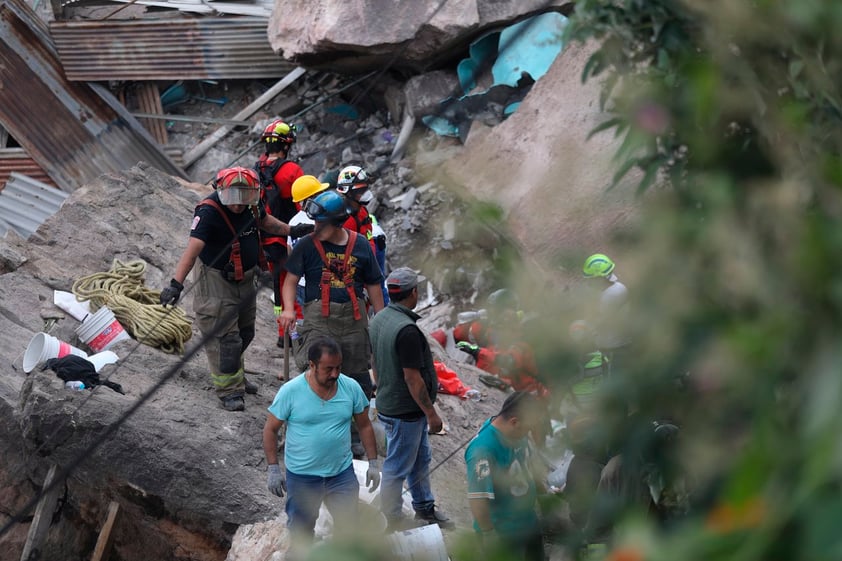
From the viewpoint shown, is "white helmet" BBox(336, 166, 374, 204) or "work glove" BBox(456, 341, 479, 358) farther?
"work glove" BBox(456, 341, 479, 358)

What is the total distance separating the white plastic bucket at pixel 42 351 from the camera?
716cm

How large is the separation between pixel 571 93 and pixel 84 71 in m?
8.14

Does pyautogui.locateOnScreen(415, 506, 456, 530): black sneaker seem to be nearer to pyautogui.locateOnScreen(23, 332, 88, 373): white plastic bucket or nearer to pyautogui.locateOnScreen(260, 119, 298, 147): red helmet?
pyautogui.locateOnScreen(23, 332, 88, 373): white plastic bucket

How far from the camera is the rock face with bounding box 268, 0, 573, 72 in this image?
1329 centimetres

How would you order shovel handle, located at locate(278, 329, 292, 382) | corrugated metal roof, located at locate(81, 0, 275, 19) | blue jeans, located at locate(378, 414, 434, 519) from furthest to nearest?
1. corrugated metal roof, located at locate(81, 0, 275, 19)
2. shovel handle, located at locate(278, 329, 292, 382)
3. blue jeans, located at locate(378, 414, 434, 519)

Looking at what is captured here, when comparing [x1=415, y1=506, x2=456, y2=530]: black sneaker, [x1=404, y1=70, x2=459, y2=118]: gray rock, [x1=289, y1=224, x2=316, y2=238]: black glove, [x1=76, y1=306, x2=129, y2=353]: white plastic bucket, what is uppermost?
[x1=289, y1=224, x2=316, y2=238]: black glove

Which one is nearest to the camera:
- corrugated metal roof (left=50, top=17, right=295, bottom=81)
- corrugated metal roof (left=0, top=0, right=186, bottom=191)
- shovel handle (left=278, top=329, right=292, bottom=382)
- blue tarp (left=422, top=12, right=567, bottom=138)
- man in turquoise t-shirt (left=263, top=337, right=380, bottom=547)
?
man in turquoise t-shirt (left=263, top=337, right=380, bottom=547)

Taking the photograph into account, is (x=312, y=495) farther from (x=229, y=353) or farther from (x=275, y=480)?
(x=229, y=353)

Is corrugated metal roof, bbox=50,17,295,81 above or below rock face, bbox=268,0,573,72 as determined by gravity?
below

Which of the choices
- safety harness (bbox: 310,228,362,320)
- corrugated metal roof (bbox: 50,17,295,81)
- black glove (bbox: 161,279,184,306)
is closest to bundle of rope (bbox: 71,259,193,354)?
black glove (bbox: 161,279,184,306)

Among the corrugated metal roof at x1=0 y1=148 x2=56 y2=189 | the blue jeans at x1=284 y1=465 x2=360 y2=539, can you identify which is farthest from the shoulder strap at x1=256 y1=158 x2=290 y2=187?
the corrugated metal roof at x1=0 y1=148 x2=56 y2=189

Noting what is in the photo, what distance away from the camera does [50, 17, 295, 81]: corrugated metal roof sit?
15352 millimetres

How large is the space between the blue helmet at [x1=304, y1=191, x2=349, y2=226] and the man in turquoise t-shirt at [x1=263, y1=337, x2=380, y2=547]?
3.02 ft

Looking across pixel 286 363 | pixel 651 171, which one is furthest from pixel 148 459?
pixel 651 171
